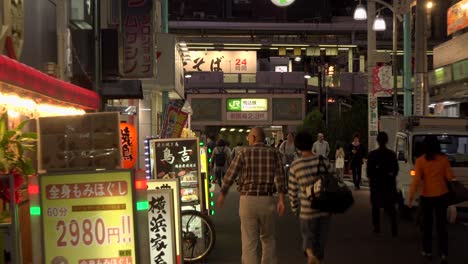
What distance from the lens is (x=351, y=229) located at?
13852 mm

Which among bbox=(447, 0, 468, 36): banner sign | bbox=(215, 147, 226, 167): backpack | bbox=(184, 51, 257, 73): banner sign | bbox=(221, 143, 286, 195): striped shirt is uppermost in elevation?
bbox=(184, 51, 257, 73): banner sign

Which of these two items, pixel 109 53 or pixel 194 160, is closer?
pixel 194 160

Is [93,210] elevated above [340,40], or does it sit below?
below

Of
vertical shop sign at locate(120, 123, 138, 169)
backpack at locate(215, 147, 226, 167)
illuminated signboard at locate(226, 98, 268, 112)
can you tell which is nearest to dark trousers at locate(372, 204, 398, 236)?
vertical shop sign at locate(120, 123, 138, 169)

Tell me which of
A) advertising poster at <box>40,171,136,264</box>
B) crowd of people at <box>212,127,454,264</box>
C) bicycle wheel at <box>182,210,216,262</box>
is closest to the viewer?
advertising poster at <box>40,171,136,264</box>

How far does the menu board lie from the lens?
11578 millimetres

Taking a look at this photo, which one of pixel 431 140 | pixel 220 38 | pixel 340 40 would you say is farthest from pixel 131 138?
pixel 340 40

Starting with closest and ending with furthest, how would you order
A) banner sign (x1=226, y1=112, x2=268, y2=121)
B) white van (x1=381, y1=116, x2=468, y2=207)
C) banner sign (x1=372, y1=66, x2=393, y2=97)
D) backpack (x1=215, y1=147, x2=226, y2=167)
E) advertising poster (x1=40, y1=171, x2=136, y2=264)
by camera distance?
advertising poster (x1=40, y1=171, x2=136, y2=264)
white van (x1=381, y1=116, x2=468, y2=207)
backpack (x1=215, y1=147, x2=226, y2=167)
banner sign (x1=372, y1=66, x2=393, y2=97)
banner sign (x1=226, y1=112, x2=268, y2=121)

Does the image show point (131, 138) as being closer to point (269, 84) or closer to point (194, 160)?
point (194, 160)

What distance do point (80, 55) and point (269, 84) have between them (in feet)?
120

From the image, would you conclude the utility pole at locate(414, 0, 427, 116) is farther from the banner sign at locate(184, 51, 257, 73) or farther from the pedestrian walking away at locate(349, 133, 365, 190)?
the banner sign at locate(184, 51, 257, 73)

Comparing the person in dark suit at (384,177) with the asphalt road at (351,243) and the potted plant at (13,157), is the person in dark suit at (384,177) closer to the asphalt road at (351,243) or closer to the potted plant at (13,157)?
the asphalt road at (351,243)

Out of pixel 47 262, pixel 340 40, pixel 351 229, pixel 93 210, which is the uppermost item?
pixel 340 40

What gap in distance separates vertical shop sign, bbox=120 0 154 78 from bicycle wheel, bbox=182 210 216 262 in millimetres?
6573
